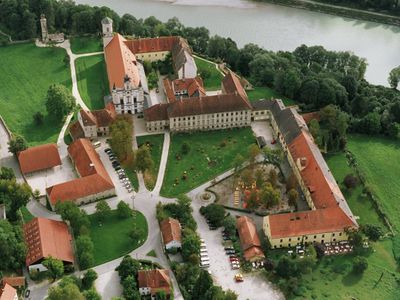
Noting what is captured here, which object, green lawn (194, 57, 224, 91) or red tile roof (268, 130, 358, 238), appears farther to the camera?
green lawn (194, 57, 224, 91)

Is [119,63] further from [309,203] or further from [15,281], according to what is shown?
[15,281]

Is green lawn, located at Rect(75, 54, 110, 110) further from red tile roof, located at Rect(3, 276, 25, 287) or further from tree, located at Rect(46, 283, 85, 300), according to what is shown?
tree, located at Rect(46, 283, 85, 300)

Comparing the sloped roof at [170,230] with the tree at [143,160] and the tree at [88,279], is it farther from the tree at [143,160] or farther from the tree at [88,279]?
the tree at [143,160]

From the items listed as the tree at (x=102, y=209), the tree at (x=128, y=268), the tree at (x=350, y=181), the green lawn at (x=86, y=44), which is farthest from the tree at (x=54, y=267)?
the green lawn at (x=86, y=44)

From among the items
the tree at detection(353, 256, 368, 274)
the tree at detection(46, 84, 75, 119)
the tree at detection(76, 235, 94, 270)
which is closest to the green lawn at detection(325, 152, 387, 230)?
the tree at detection(353, 256, 368, 274)

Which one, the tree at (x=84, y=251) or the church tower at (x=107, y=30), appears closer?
the tree at (x=84, y=251)

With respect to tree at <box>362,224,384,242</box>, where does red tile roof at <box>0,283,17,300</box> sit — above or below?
below
